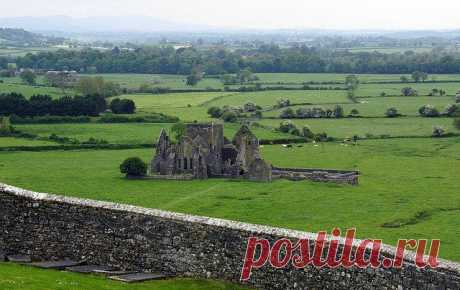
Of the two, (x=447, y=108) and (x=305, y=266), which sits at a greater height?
(x=305, y=266)

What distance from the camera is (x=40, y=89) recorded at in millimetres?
141500

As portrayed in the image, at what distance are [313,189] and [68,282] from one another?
50779mm

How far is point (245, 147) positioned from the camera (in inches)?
3113

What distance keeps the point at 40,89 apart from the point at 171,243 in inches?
4987

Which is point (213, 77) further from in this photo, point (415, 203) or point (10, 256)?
point (10, 256)

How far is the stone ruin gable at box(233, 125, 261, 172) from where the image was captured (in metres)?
77.8

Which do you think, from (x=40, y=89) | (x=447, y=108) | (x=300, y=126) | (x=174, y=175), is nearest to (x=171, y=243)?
(x=174, y=175)

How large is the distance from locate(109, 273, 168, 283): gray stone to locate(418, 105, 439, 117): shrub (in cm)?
10168

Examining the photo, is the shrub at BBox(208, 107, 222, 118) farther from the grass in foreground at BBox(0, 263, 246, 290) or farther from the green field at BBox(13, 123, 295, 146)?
the grass in foreground at BBox(0, 263, 246, 290)

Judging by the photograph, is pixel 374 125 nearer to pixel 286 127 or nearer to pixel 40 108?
pixel 286 127

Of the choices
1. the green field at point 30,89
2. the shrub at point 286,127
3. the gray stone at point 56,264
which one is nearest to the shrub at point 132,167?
the shrub at point 286,127

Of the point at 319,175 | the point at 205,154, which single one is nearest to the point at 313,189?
the point at 319,175

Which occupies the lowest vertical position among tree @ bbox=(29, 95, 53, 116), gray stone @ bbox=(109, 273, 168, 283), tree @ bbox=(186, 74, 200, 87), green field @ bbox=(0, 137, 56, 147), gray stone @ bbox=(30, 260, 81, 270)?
tree @ bbox=(186, 74, 200, 87)

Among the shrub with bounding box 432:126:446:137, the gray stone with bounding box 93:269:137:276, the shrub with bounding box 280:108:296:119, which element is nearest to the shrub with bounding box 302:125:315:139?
the shrub with bounding box 432:126:446:137
